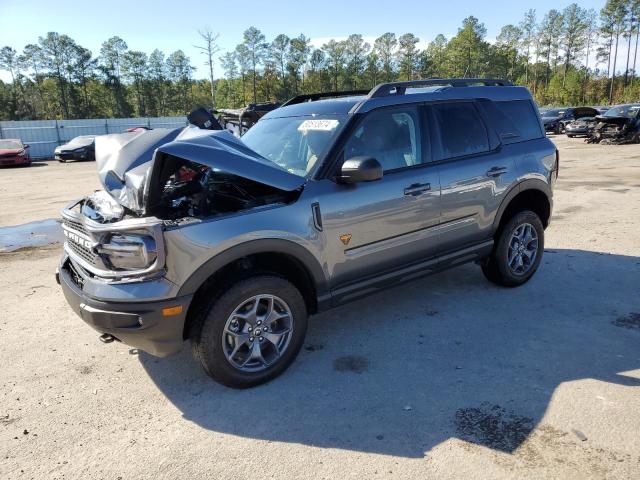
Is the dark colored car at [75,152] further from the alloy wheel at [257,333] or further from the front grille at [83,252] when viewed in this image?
the alloy wheel at [257,333]

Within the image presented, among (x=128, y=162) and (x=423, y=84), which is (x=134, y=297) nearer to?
(x=128, y=162)

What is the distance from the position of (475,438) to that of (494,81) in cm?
367

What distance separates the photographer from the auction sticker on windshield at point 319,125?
371 cm

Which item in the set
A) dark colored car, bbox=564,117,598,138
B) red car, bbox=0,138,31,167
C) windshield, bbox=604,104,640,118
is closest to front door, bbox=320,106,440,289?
windshield, bbox=604,104,640,118

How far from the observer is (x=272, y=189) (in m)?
3.39

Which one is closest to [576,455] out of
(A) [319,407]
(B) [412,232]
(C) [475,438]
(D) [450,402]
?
(C) [475,438]

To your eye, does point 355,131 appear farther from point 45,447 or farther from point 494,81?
point 45,447

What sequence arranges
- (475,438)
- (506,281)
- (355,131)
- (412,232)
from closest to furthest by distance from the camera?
(475,438)
(355,131)
(412,232)
(506,281)

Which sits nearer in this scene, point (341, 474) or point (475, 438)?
point (341, 474)

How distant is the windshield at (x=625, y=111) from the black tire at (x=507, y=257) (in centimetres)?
2003

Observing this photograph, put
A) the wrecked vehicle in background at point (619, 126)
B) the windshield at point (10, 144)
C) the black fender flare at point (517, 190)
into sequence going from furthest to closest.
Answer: the windshield at point (10, 144) < the wrecked vehicle in background at point (619, 126) < the black fender flare at point (517, 190)

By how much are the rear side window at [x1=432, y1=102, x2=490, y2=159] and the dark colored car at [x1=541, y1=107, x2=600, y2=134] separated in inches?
1119

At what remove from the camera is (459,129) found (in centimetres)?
428

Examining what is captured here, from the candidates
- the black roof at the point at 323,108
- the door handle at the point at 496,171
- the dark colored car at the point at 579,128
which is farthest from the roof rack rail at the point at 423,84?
the dark colored car at the point at 579,128
